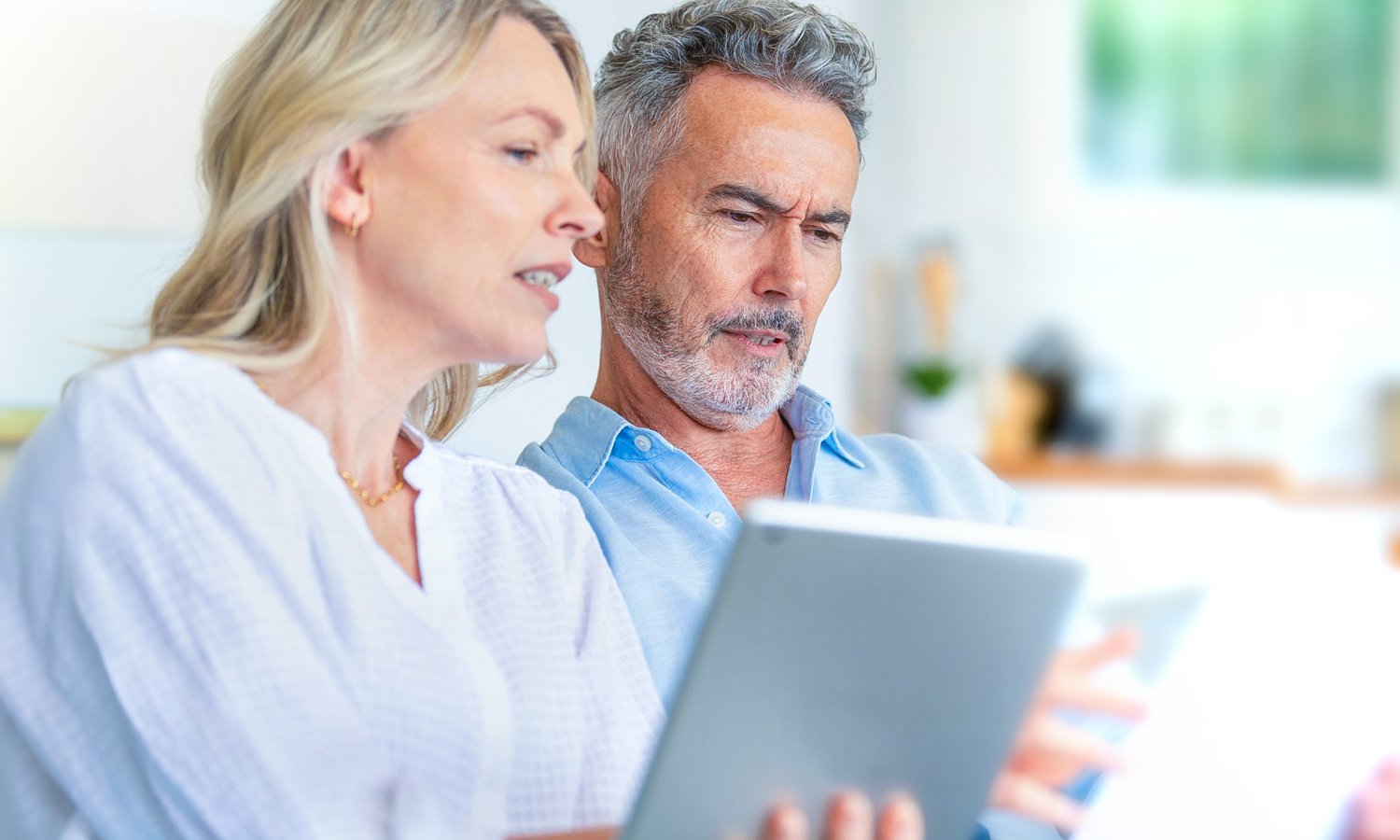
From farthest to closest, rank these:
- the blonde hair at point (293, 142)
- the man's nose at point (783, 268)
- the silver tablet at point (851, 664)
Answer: the man's nose at point (783, 268) < the blonde hair at point (293, 142) < the silver tablet at point (851, 664)

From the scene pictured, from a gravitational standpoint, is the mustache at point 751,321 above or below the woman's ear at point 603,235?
below

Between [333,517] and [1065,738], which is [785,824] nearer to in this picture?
[1065,738]

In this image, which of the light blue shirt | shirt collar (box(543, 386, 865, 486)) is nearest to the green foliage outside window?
the light blue shirt

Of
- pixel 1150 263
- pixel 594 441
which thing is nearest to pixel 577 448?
pixel 594 441

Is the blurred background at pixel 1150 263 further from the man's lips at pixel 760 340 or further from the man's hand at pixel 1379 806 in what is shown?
the man's hand at pixel 1379 806

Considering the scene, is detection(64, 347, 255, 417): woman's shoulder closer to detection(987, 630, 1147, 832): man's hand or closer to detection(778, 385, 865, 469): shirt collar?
detection(987, 630, 1147, 832): man's hand

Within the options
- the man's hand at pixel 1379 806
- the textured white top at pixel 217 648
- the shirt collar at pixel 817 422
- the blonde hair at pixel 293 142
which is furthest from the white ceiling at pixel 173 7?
the man's hand at pixel 1379 806

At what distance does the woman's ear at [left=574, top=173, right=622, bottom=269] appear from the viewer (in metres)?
1.34

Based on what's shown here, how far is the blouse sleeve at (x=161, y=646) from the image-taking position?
76cm

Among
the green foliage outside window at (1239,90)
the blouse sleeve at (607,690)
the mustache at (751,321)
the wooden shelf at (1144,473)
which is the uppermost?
the green foliage outside window at (1239,90)

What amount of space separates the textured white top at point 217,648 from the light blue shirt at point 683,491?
252 millimetres

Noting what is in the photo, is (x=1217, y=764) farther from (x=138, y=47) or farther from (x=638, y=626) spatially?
(x=138, y=47)

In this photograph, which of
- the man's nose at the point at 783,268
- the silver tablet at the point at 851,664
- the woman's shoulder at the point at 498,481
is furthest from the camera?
the man's nose at the point at 783,268

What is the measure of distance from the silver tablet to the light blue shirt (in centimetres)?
38
